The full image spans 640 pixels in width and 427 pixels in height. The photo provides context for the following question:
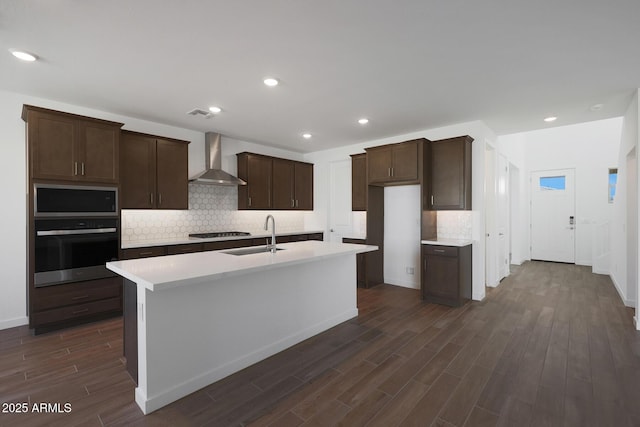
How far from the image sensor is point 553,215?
24.3 ft

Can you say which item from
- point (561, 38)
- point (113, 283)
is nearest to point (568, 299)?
point (561, 38)

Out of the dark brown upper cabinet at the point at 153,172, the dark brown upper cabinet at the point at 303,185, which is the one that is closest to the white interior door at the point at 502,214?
the dark brown upper cabinet at the point at 303,185

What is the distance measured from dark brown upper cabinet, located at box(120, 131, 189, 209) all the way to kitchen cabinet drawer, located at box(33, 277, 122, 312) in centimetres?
100

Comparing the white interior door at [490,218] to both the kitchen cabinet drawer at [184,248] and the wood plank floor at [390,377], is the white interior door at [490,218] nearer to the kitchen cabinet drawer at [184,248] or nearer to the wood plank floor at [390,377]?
the wood plank floor at [390,377]

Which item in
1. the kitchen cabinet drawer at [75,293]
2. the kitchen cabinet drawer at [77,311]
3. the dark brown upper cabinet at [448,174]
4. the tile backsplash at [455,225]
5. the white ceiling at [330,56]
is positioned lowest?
the kitchen cabinet drawer at [77,311]

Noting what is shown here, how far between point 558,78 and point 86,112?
17.7 feet

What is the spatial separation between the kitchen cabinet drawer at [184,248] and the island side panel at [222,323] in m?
2.01

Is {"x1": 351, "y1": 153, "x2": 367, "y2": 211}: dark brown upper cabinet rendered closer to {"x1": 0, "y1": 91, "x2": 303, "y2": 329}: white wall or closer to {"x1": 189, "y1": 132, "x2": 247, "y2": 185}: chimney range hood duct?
{"x1": 189, "y1": 132, "x2": 247, "y2": 185}: chimney range hood duct

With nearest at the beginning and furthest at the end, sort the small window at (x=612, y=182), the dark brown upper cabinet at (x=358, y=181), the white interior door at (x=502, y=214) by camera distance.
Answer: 1. the white interior door at (x=502, y=214)
2. the dark brown upper cabinet at (x=358, y=181)
3. the small window at (x=612, y=182)

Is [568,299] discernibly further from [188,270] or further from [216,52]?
[216,52]

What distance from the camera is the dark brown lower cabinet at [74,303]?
10.5 ft

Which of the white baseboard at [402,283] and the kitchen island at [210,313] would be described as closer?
the kitchen island at [210,313]

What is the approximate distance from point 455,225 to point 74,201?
508 cm

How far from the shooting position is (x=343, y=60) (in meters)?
2.62
